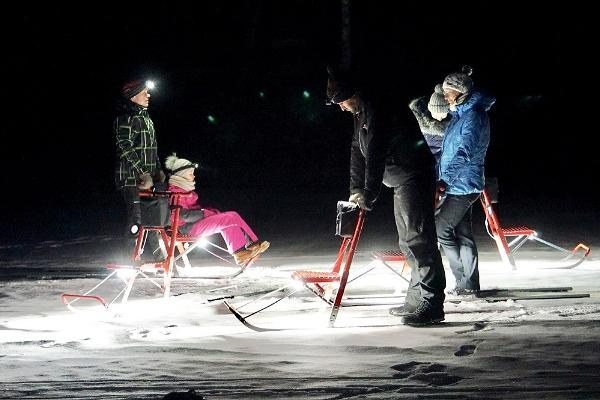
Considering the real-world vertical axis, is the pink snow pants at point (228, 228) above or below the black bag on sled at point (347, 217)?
below

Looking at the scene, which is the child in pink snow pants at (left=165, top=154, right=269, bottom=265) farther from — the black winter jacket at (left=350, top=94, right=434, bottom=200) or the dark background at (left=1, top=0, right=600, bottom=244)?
the dark background at (left=1, top=0, right=600, bottom=244)

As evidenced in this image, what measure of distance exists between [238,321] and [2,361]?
1.96 metres

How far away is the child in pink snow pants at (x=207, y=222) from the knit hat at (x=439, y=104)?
7.07 ft

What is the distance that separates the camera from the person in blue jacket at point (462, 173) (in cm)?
819

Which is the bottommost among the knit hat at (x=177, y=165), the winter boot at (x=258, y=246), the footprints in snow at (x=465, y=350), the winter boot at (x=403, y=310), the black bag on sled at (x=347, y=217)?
the footprints in snow at (x=465, y=350)

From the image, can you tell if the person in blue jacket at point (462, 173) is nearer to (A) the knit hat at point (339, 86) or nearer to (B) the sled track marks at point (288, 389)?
(A) the knit hat at point (339, 86)

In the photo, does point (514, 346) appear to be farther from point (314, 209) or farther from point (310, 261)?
point (314, 209)

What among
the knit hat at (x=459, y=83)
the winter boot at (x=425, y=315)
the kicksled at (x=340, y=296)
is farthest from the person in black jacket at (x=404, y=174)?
the knit hat at (x=459, y=83)

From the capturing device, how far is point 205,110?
29.8 m

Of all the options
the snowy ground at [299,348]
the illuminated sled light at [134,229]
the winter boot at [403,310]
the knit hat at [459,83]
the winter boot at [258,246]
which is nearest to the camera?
the snowy ground at [299,348]

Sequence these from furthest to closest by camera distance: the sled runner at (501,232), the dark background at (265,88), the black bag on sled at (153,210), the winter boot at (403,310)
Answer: the dark background at (265,88) → the sled runner at (501,232) → the black bag on sled at (153,210) → the winter boot at (403,310)

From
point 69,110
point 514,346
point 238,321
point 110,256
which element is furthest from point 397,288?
point 69,110

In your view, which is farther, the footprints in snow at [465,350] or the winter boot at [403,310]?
the winter boot at [403,310]

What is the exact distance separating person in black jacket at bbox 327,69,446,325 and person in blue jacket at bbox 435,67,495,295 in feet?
3.28
